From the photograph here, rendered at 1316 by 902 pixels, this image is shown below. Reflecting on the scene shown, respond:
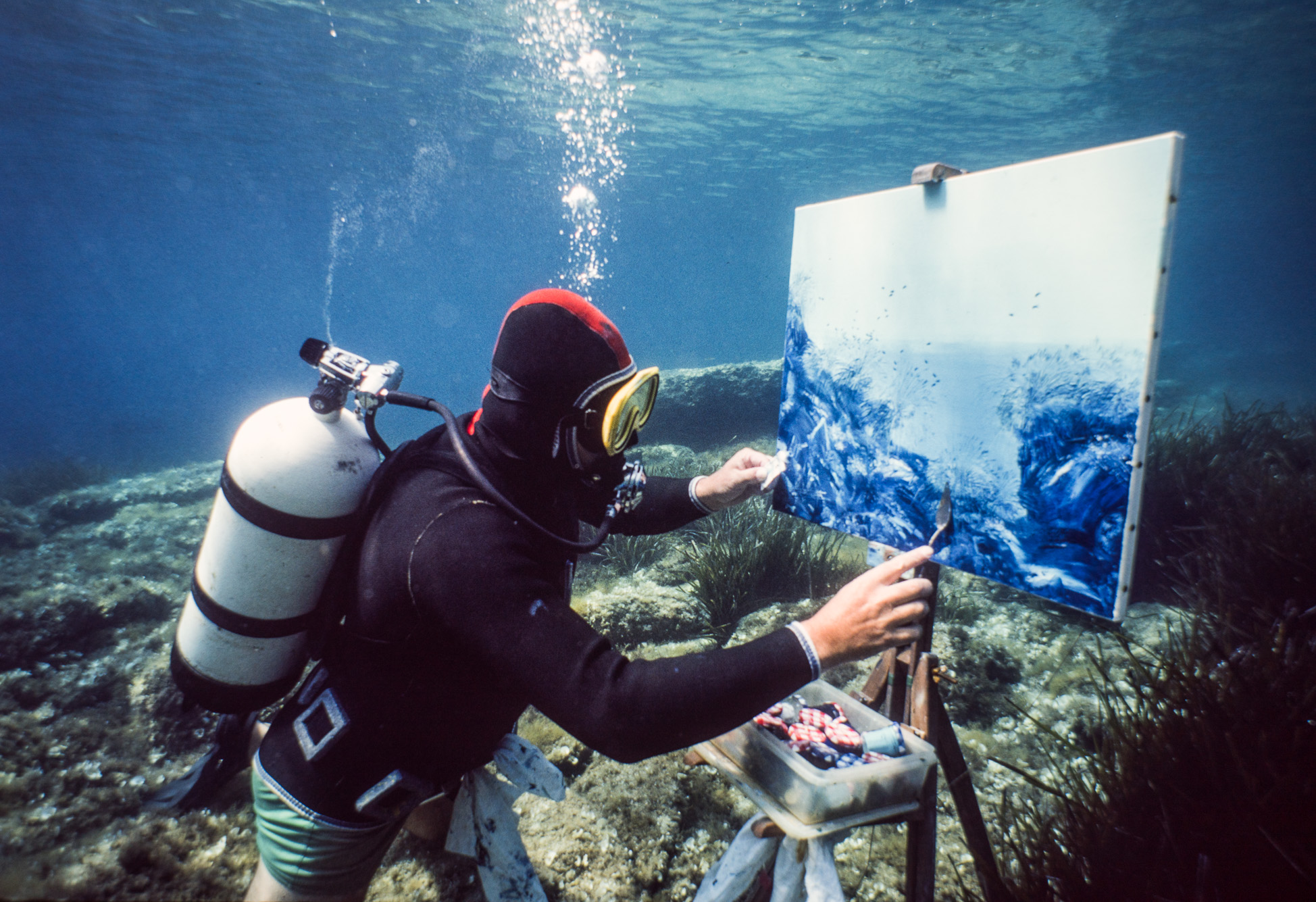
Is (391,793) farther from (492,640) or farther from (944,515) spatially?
(944,515)

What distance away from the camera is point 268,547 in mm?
1865

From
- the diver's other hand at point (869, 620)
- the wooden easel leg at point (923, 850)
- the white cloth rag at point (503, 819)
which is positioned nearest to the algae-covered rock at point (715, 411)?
the white cloth rag at point (503, 819)

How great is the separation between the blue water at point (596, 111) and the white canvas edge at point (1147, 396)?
0.13 meters

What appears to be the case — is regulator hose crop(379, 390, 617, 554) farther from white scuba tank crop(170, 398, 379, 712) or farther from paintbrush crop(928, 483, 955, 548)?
paintbrush crop(928, 483, 955, 548)

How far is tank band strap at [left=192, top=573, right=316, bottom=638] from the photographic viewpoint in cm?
194

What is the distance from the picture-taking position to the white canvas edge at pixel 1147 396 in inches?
50.3

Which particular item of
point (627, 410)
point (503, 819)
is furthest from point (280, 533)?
point (503, 819)

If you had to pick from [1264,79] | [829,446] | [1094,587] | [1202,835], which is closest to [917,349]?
[829,446]

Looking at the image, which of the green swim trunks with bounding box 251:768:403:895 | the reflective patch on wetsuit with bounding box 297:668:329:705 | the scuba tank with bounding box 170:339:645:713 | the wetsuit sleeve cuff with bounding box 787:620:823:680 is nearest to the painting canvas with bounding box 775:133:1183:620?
the wetsuit sleeve cuff with bounding box 787:620:823:680

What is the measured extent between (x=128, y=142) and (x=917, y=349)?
3692cm

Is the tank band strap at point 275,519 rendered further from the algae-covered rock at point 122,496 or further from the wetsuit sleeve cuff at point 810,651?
the algae-covered rock at point 122,496

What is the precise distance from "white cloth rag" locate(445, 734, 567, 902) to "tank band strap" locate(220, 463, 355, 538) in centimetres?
114

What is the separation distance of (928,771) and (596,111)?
25789mm

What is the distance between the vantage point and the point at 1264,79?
18.4 m
